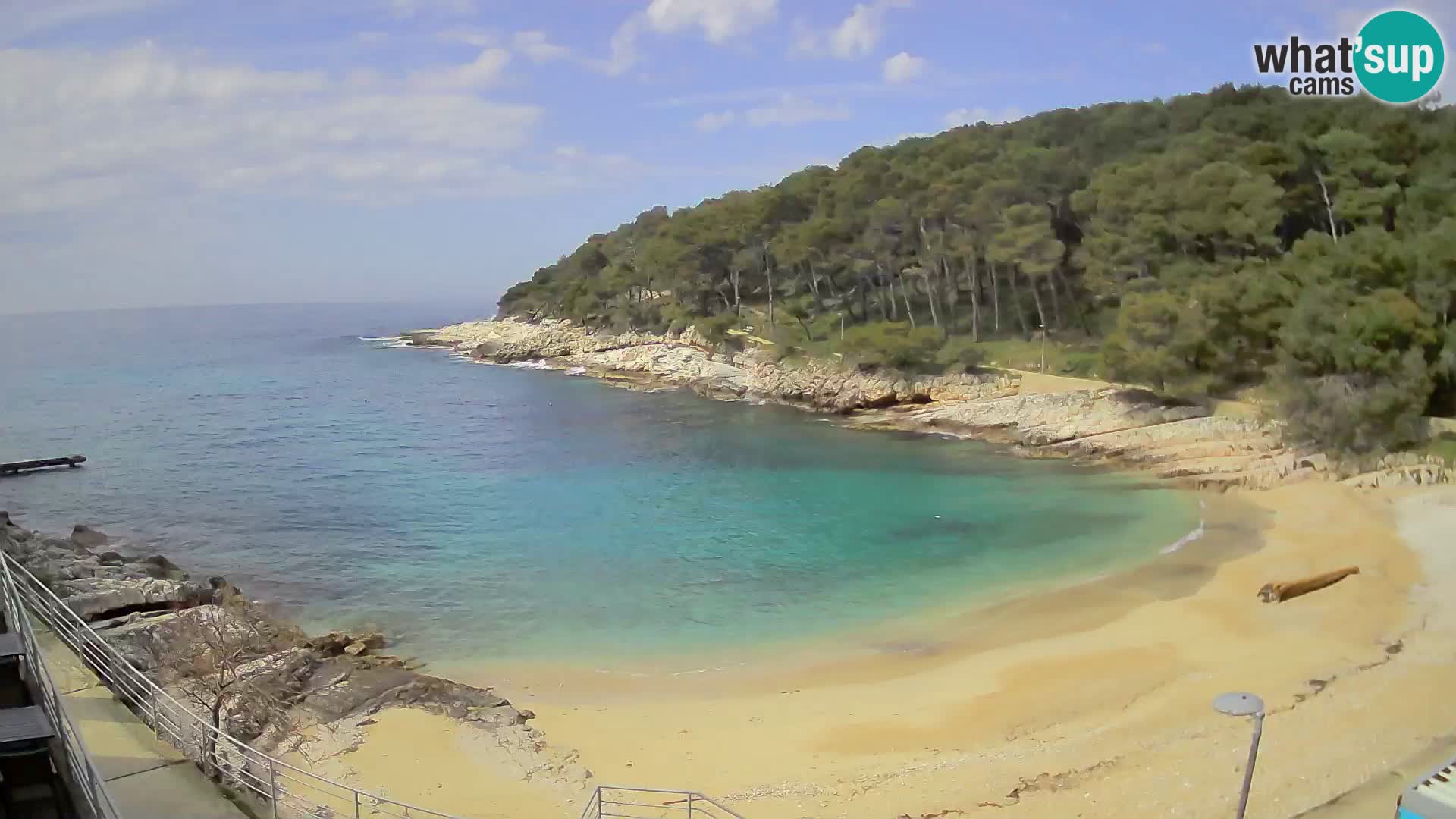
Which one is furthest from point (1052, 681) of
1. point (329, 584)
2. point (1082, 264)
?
point (1082, 264)

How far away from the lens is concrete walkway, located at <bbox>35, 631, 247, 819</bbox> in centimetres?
721

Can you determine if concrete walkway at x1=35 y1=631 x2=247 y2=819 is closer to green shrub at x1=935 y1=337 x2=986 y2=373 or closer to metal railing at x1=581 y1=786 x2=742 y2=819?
metal railing at x1=581 y1=786 x2=742 y2=819

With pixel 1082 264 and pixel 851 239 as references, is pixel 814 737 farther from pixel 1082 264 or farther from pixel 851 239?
pixel 851 239

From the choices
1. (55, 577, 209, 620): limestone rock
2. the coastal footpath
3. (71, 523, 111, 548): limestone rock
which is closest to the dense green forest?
the coastal footpath

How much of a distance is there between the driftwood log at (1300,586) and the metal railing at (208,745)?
583 inches

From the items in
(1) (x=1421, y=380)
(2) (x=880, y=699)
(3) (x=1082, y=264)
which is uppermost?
(3) (x=1082, y=264)

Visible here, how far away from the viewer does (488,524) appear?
81.0 feet

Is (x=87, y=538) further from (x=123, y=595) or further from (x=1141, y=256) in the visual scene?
(x=1141, y=256)

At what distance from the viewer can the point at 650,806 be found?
1054 centimetres

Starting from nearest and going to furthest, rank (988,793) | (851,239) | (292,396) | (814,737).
Result: (988,793) < (814,737) < (851,239) < (292,396)

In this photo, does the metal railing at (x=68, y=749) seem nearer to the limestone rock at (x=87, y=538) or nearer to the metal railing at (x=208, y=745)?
the metal railing at (x=208, y=745)

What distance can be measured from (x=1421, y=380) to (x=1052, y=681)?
1811 cm

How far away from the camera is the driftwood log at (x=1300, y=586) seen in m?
16.8

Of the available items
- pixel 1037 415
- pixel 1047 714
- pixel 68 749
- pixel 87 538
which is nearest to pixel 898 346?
pixel 1037 415
